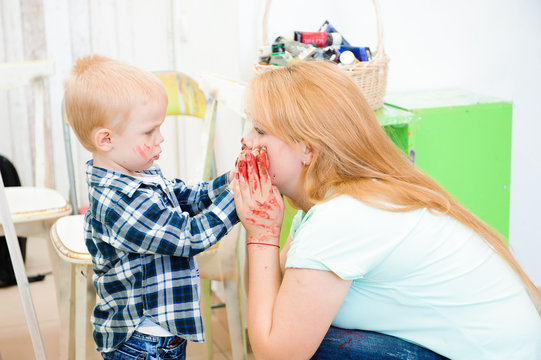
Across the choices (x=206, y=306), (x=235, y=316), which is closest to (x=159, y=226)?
(x=235, y=316)

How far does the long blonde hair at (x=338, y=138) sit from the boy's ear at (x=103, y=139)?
0.27 metres

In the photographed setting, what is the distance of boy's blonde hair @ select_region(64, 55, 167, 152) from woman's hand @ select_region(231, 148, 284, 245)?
22 cm

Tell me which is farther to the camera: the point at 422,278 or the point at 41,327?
the point at 41,327

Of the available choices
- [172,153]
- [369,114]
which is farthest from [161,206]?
[172,153]

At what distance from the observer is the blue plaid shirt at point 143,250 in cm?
110

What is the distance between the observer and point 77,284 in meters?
1.44

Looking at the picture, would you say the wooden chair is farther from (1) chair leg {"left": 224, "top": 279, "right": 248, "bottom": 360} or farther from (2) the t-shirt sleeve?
(2) the t-shirt sleeve

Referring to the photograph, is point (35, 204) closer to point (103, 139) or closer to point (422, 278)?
point (103, 139)

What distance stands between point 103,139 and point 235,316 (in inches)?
26.9

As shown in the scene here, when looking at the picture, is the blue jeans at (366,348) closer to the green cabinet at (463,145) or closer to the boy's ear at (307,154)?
the boy's ear at (307,154)

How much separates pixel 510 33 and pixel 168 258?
1.69 metres

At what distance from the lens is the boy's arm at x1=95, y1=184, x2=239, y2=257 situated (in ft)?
3.57

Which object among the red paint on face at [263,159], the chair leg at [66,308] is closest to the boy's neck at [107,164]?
the red paint on face at [263,159]

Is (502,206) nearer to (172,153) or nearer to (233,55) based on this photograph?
(233,55)
